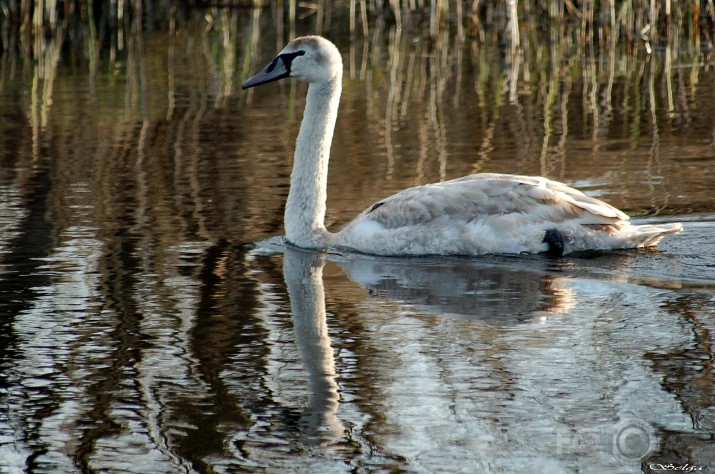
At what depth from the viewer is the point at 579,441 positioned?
5121 mm

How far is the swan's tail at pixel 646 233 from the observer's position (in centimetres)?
845

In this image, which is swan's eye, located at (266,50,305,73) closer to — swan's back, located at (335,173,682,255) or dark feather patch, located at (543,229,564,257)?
swan's back, located at (335,173,682,255)

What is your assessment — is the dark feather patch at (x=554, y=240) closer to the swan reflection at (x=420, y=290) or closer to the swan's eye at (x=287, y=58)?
the swan reflection at (x=420, y=290)

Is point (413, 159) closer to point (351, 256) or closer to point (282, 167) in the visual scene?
point (282, 167)

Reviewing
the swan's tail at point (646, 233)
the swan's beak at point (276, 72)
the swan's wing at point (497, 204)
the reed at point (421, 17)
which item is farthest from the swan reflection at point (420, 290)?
the reed at point (421, 17)

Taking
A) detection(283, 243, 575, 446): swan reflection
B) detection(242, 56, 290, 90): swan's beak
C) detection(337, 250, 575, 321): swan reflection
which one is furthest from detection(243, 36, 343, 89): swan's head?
detection(337, 250, 575, 321): swan reflection

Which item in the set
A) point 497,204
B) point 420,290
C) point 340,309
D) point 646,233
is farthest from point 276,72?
point 646,233

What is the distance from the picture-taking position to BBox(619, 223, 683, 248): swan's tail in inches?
332

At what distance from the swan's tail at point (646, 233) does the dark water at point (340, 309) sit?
0.40 ft

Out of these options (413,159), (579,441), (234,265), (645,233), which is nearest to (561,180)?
(413,159)

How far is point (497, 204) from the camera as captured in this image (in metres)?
8.55

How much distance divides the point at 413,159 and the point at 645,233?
13.7 ft

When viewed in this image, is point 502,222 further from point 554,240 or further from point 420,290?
point 420,290

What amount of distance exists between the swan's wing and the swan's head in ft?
4.18
